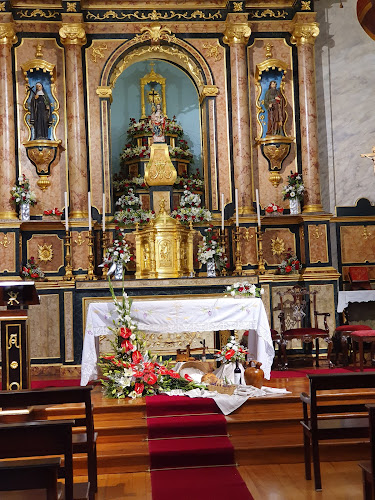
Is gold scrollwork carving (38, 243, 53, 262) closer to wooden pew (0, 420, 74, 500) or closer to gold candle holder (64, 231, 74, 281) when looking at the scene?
gold candle holder (64, 231, 74, 281)

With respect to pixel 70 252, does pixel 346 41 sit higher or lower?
higher

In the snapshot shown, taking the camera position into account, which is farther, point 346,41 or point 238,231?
point 346,41

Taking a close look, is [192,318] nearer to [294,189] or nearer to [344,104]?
[294,189]

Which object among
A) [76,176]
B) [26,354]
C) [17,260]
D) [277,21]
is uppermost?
[277,21]

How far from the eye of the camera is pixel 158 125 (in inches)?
475

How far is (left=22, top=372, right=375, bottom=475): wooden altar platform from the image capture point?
672 cm

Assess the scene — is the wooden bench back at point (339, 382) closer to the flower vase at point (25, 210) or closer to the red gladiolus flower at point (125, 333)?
the red gladiolus flower at point (125, 333)

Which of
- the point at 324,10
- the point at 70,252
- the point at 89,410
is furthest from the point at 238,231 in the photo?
the point at 89,410

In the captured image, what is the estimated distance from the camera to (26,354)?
6.98 m

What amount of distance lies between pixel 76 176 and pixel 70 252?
1.28 meters

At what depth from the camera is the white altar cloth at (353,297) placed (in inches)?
465

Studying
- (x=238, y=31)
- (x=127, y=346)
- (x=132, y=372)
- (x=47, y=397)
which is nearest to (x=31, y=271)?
(x=127, y=346)

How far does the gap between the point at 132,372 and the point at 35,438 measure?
3800mm

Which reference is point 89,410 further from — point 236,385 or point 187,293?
point 187,293
